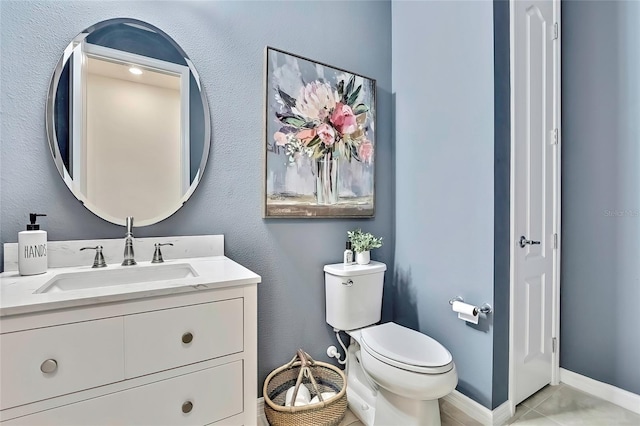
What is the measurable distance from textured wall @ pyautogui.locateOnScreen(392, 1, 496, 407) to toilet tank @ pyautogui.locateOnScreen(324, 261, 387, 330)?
330 mm

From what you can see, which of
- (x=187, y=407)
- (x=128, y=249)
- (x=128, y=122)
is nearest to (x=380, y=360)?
(x=187, y=407)

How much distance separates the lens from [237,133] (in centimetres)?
152

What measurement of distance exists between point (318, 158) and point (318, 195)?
0.72 ft

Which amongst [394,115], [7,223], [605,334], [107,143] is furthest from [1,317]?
[605,334]

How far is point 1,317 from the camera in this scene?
718mm

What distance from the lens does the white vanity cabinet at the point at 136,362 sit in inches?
29.8

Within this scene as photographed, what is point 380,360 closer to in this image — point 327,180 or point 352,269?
point 352,269

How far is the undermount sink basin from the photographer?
1058mm

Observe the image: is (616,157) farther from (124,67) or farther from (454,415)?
(124,67)

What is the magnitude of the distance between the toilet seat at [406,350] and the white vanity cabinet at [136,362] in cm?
61

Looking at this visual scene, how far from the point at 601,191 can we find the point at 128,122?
2.54 m

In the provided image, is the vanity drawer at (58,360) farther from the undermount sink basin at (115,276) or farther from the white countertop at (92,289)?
the undermount sink basin at (115,276)

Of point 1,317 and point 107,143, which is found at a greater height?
point 107,143

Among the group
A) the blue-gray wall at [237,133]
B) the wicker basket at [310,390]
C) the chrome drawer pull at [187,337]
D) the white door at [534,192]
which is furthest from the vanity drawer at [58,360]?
the white door at [534,192]
